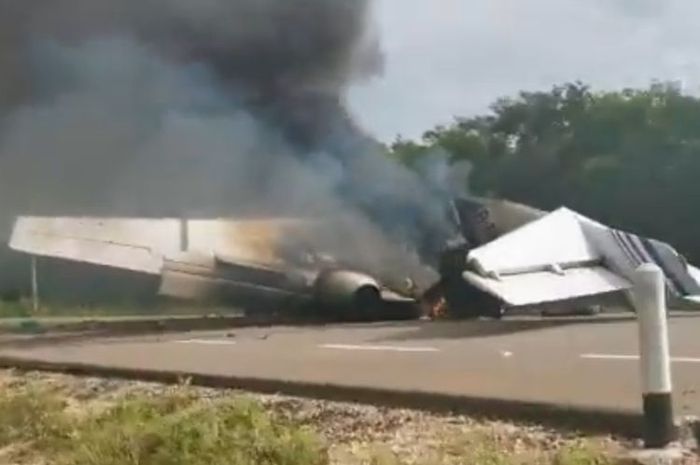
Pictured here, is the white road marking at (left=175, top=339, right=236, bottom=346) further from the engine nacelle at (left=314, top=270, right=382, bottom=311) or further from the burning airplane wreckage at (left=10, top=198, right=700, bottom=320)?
the engine nacelle at (left=314, top=270, right=382, bottom=311)

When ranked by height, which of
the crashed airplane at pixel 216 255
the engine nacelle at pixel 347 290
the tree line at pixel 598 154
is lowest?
the engine nacelle at pixel 347 290

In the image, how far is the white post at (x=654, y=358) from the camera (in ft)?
16.7

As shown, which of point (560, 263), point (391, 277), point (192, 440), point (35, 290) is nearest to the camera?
point (192, 440)

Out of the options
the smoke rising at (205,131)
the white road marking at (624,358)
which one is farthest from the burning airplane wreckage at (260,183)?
the white road marking at (624,358)

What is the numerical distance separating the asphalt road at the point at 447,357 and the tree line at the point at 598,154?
2381 centimetres

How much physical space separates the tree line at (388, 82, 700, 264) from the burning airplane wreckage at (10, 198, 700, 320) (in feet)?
38.7

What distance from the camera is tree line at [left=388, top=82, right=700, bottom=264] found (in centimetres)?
4484

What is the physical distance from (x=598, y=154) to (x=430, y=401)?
153 feet

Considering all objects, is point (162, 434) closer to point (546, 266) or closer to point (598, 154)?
point (546, 266)

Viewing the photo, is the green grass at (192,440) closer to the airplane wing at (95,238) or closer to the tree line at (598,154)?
the airplane wing at (95,238)

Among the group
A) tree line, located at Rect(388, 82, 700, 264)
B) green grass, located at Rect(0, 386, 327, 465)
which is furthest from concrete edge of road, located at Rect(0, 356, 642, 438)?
tree line, located at Rect(388, 82, 700, 264)

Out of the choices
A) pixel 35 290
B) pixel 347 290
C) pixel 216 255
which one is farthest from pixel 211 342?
pixel 35 290

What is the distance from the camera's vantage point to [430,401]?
664 centimetres

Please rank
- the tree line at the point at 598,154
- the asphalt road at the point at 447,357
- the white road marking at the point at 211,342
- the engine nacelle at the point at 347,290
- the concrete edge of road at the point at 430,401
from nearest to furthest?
the concrete edge of road at the point at 430,401 < the asphalt road at the point at 447,357 < the white road marking at the point at 211,342 < the engine nacelle at the point at 347,290 < the tree line at the point at 598,154
